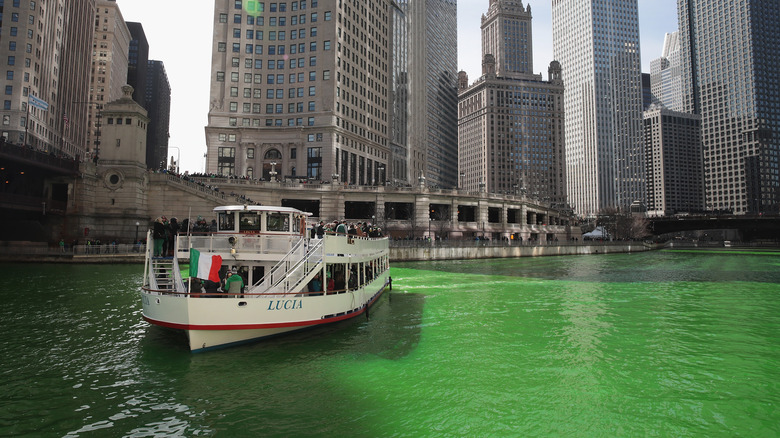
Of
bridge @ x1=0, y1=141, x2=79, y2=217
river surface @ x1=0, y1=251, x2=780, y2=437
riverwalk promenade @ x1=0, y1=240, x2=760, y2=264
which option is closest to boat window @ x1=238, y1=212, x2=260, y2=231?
river surface @ x1=0, y1=251, x2=780, y2=437

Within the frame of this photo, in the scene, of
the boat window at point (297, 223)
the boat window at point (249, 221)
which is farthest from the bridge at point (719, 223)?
the boat window at point (249, 221)

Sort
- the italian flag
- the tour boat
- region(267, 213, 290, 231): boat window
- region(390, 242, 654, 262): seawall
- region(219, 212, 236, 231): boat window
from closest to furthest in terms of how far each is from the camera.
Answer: the tour boat → the italian flag → region(219, 212, 236, 231): boat window → region(267, 213, 290, 231): boat window → region(390, 242, 654, 262): seawall

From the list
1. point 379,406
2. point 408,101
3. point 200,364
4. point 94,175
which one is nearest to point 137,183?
point 94,175

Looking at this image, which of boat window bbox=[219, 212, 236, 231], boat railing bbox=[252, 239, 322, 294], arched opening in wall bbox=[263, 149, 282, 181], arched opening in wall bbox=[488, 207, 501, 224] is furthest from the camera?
arched opening in wall bbox=[488, 207, 501, 224]

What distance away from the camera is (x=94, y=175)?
2219 inches

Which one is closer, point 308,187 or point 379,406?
point 379,406

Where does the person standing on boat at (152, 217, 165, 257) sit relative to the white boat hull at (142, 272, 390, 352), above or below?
above

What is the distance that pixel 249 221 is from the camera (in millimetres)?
20172

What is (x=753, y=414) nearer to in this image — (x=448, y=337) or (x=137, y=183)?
(x=448, y=337)

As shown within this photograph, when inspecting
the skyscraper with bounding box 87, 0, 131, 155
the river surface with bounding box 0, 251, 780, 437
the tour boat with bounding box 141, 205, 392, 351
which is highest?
the skyscraper with bounding box 87, 0, 131, 155

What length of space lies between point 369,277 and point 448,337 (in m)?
8.41

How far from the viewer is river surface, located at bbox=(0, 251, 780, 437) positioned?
35.6 feet

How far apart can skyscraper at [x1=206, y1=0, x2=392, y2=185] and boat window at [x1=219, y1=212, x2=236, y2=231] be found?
77.6m

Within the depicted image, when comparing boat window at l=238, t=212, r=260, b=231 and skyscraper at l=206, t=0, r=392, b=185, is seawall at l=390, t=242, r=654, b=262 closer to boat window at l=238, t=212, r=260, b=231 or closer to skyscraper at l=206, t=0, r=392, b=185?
skyscraper at l=206, t=0, r=392, b=185
